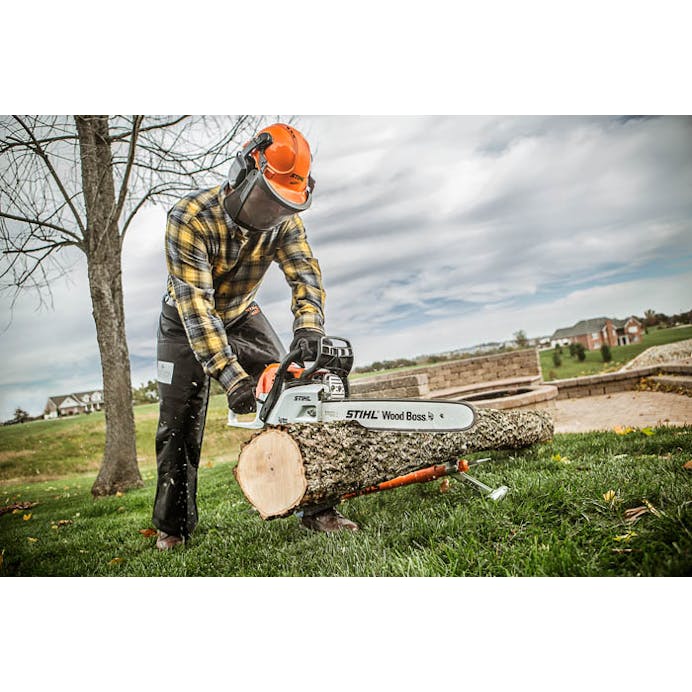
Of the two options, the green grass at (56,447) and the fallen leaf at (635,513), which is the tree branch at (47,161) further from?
the fallen leaf at (635,513)

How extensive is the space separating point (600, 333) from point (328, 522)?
6.19 feet

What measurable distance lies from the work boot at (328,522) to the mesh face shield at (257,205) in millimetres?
1539

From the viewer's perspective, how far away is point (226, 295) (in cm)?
305

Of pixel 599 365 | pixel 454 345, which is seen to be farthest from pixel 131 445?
pixel 599 365

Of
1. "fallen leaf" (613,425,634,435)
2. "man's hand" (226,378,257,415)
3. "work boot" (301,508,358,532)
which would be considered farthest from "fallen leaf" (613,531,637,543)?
"man's hand" (226,378,257,415)

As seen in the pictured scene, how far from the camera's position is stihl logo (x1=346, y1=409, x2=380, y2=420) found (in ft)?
8.12

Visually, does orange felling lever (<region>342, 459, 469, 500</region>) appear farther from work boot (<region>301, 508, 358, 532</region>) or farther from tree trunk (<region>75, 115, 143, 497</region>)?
tree trunk (<region>75, 115, 143, 497</region>)

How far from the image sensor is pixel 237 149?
10.4ft

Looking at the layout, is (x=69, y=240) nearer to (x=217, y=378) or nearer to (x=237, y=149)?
(x=237, y=149)

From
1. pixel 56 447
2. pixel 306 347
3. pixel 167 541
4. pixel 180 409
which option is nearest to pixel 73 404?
pixel 56 447

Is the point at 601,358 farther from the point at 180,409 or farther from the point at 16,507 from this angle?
the point at 16,507

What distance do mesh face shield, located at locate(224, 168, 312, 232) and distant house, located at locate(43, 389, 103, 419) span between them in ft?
4.53
